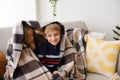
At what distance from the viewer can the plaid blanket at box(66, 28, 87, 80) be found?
5.73ft

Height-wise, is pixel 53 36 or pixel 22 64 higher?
pixel 53 36

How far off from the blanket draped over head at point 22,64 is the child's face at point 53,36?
0.18 metres

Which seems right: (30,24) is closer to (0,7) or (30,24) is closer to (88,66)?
(88,66)

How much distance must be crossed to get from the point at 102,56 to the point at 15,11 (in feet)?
4.40

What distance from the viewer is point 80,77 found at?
1.74m

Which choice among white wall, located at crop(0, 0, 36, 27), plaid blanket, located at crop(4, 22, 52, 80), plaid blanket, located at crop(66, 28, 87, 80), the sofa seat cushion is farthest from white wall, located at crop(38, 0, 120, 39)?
plaid blanket, located at crop(4, 22, 52, 80)

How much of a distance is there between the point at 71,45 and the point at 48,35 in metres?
0.22

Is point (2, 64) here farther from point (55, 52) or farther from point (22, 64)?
point (55, 52)

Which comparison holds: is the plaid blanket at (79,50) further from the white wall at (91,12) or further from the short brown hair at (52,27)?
the white wall at (91,12)

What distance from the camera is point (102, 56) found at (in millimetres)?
1775

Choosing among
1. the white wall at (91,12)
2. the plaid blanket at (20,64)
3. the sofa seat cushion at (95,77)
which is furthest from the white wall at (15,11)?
the sofa seat cushion at (95,77)

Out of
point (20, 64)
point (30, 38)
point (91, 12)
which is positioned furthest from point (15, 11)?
point (20, 64)

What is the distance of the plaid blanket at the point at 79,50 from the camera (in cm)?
175

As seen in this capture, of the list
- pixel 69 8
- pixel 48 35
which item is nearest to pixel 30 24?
pixel 48 35
